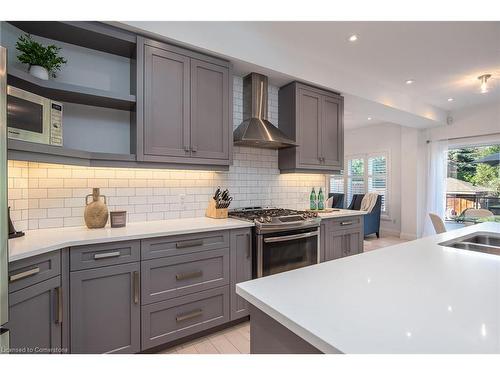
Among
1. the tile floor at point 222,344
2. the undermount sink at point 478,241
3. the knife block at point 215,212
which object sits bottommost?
the tile floor at point 222,344

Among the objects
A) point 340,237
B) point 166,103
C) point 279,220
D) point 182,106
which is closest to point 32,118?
point 166,103

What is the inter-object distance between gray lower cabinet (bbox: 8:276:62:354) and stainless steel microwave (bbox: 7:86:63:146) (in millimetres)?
894

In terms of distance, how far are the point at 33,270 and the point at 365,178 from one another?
22.7 feet

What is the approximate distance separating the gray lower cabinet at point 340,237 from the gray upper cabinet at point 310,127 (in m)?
0.73

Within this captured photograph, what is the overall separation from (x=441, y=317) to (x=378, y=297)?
165 mm

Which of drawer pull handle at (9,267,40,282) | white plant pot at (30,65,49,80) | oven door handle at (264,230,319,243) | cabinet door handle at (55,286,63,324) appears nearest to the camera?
drawer pull handle at (9,267,40,282)

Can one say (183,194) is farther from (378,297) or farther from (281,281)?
(378,297)

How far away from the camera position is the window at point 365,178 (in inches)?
250

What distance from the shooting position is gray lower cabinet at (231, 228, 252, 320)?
2211mm

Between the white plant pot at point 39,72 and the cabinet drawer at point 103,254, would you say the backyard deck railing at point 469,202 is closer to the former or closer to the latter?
the cabinet drawer at point 103,254

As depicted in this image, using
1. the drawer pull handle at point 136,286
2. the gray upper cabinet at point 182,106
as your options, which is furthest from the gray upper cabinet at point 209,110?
the drawer pull handle at point 136,286

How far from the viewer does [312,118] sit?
10.3 ft

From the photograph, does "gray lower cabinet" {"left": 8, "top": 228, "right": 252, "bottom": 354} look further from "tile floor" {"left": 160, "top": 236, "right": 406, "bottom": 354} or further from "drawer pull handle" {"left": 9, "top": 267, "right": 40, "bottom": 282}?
"tile floor" {"left": 160, "top": 236, "right": 406, "bottom": 354}

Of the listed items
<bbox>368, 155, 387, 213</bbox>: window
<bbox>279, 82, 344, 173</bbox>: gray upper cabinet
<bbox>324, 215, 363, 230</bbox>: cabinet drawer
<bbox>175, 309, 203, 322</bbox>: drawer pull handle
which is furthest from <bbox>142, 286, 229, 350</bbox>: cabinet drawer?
<bbox>368, 155, 387, 213</bbox>: window
